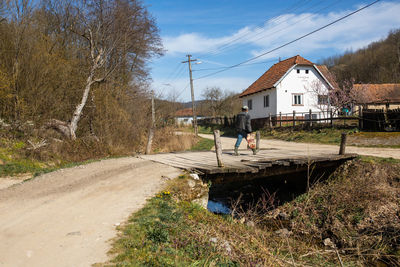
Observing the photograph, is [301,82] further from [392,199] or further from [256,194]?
[392,199]

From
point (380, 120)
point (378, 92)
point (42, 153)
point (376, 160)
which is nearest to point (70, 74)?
point (42, 153)

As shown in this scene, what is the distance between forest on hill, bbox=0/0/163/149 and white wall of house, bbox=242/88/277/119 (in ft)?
49.4

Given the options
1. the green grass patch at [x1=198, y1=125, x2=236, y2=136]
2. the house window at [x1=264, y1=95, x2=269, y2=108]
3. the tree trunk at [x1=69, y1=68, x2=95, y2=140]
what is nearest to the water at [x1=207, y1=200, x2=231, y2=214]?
the tree trunk at [x1=69, y1=68, x2=95, y2=140]

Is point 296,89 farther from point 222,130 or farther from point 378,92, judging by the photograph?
point 378,92

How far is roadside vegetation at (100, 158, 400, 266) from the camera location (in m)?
4.04

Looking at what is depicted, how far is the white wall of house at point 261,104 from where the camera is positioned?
2955cm

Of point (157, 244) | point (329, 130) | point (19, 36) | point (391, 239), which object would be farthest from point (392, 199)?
point (19, 36)

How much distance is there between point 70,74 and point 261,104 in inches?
881

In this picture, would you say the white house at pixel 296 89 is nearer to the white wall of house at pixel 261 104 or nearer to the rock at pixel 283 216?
the white wall of house at pixel 261 104

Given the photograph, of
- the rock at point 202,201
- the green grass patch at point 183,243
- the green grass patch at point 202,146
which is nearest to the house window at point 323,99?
the green grass patch at point 202,146

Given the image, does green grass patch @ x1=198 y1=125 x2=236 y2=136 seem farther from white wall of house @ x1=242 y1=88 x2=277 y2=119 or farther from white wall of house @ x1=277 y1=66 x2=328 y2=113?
white wall of house @ x1=277 y1=66 x2=328 y2=113

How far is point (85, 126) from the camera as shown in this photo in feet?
49.0

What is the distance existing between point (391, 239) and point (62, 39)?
17.1 metres

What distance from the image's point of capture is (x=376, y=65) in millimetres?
59375
